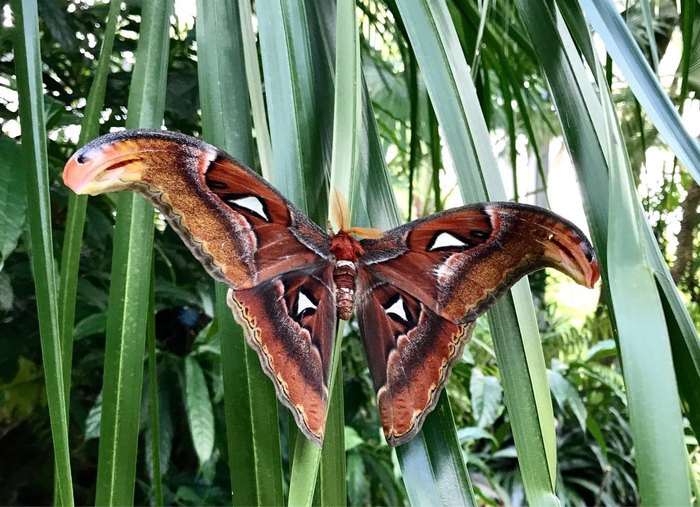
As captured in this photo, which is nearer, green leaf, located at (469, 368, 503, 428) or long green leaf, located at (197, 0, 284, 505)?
long green leaf, located at (197, 0, 284, 505)

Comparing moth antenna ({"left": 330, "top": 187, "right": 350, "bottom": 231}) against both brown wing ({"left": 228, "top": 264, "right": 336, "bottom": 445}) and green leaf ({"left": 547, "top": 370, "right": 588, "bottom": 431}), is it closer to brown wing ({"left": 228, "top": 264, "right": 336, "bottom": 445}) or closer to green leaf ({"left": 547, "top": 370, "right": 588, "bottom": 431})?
brown wing ({"left": 228, "top": 264, "right": 336, "bottom": 445})

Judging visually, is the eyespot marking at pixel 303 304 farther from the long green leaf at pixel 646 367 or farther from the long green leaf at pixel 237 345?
the long green leaf at pixel 646 367

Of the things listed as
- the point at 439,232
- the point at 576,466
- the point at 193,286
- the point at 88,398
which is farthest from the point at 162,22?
the point at 576,466

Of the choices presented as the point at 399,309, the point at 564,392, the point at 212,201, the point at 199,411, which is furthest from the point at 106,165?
the point at 564,392

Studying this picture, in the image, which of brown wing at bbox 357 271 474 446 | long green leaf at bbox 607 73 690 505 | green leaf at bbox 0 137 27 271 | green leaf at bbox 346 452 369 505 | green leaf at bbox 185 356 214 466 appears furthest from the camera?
green leaf at bbox 346 452 369 505

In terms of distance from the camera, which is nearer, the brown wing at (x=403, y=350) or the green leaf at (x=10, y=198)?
the brown wing at (x=403, y=350)

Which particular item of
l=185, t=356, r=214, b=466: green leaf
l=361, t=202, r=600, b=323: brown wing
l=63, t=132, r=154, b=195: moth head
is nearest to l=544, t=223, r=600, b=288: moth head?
l=361, t=202, r=600, b=323: brown wing

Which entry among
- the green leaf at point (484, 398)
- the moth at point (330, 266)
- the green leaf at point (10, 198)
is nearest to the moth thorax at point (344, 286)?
the moth at point (330, 266)
